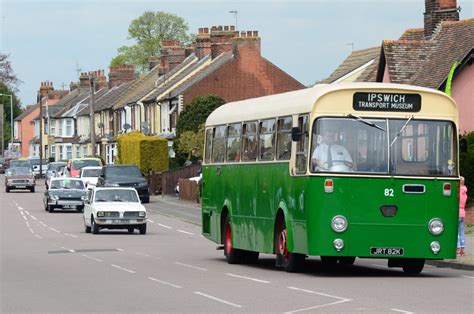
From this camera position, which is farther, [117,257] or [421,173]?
[117,257]

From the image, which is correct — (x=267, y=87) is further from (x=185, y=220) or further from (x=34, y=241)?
(x=34, y=241)

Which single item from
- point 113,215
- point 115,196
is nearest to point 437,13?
point 115,196

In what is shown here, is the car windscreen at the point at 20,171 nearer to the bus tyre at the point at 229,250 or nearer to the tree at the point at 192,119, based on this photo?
the tree at the point at 192,119

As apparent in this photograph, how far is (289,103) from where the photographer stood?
75.9 ft

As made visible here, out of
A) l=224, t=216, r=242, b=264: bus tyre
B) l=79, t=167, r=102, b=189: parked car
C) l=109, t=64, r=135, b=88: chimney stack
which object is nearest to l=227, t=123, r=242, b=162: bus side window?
l=224, t=216, r=242, b=264: bus tyre

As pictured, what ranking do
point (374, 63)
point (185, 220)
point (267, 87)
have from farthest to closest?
point (267, 87) < point (374, 63) < point (185, 220)

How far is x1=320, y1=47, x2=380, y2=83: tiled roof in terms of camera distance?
204 feet

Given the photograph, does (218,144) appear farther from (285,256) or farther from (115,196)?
(115,196)

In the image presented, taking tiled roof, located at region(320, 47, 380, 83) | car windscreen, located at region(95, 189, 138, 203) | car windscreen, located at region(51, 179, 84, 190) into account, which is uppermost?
tiled roof, located at region(320, 47, 380, 83)

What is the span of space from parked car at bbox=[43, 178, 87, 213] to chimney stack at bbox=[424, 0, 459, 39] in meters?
16.5

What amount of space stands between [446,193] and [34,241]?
17005 millimetres

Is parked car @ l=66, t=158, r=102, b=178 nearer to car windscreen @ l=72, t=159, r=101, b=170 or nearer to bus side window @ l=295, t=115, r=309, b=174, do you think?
car windscreen @ l=72, t=159, r=101, b=170

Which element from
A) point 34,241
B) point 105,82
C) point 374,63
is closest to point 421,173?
point 34,241

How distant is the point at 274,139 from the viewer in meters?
23.8
